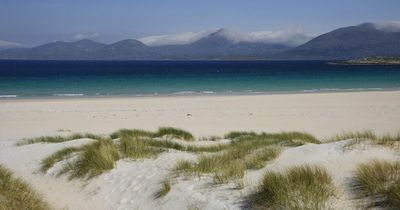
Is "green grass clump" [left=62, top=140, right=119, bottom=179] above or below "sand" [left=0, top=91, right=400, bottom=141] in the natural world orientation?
above

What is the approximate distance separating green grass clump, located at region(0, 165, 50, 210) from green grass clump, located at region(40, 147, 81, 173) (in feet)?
5.11

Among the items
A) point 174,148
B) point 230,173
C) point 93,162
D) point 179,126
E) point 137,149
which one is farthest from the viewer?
point 179,126

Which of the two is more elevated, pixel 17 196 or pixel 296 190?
pixel 296 190

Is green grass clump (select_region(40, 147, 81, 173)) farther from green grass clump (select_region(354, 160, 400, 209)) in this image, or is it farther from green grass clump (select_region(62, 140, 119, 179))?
green grass clump (select_region(354, 160, 400, 209))

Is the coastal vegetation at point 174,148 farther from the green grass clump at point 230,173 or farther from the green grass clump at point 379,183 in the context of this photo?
the green grass clump at point 379,183

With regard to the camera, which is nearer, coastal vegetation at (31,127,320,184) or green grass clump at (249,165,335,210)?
green grass clump at (249,165,335,210)

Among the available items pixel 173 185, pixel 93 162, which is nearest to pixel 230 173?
pixel 173 185

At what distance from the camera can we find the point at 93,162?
335 inches

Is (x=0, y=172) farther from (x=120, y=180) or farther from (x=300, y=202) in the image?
(x=300, y=202)

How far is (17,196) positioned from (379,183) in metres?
4.97

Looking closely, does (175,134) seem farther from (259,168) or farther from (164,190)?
(164,190)

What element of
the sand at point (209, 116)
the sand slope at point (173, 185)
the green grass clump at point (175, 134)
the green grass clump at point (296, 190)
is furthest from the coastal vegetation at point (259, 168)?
the sand at point (209, 116)

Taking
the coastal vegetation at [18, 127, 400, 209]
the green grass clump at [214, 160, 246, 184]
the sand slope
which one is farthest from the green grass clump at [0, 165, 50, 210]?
the green grass clump at [214, 160, 246, 184]

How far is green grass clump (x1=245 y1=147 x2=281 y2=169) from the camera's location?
24.2 feet
